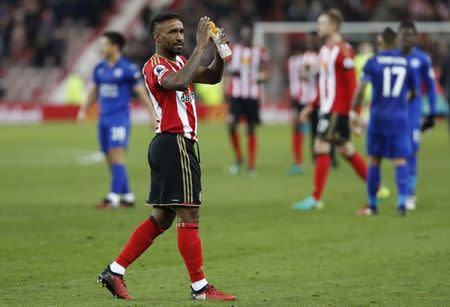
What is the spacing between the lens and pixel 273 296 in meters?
8.05

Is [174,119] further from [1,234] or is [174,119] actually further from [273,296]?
[1,234]

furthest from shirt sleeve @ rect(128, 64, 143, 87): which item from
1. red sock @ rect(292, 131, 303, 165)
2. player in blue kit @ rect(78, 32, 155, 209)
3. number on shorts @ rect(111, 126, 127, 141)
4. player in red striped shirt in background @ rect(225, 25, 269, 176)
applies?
player in red striped shirt in background @ rect(225, 25, 269, 176)

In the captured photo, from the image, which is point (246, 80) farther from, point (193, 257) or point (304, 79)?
point (193, 257)

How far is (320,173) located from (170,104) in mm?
6076

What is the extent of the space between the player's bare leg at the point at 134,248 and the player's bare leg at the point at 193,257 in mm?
220

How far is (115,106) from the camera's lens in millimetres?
14258

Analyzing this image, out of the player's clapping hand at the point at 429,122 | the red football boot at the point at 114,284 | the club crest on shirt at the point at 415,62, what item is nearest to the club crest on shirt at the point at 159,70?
the red football boot at the point at 114,284

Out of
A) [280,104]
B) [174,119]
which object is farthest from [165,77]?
[280,104]

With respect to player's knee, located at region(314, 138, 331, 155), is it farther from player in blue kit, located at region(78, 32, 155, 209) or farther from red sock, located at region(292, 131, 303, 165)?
red sock, located at region(292, 131, 303, 165)

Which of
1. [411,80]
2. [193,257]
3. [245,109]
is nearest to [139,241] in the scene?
[193,257]

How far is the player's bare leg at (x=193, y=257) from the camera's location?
25.6ft

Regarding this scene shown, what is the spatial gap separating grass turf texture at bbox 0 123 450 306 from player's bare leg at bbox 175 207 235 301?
0.14 metres

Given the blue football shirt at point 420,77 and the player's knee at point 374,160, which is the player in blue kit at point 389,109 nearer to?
the player's knee at point 374,160

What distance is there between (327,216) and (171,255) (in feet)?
10.9
